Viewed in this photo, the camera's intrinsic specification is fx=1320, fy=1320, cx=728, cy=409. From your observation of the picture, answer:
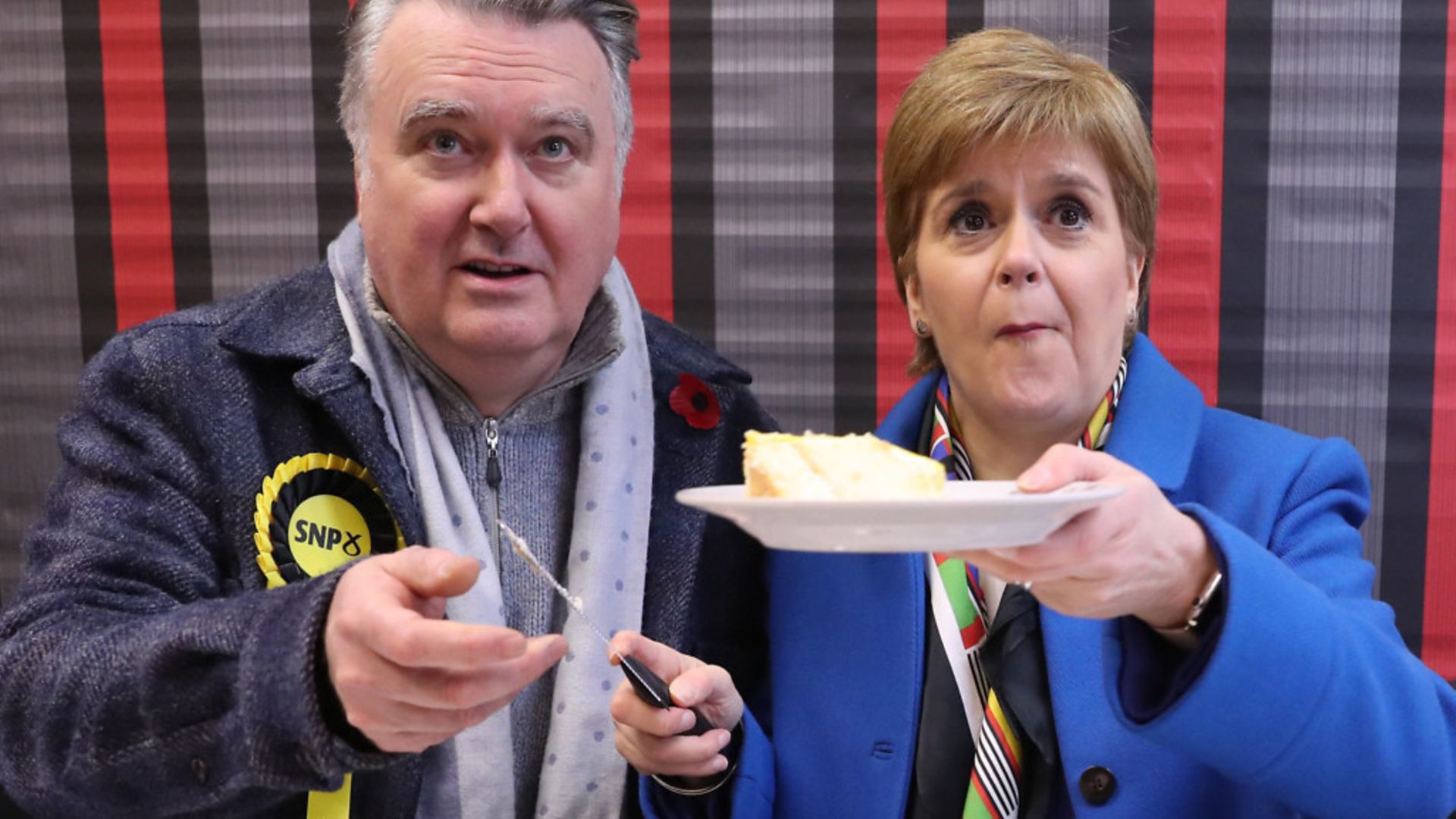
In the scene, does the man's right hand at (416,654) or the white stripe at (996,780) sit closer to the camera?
the man's right hand at (416,654)

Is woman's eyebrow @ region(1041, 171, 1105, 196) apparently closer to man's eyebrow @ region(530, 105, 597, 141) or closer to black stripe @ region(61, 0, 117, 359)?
man's eyebrow @ region(530, 105, 597, 141)

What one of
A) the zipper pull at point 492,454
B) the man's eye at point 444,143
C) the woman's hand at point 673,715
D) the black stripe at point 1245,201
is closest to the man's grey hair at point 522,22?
the man's eye at point 444,143

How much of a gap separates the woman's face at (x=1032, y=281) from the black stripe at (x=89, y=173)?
163cm

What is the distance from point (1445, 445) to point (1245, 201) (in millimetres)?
535

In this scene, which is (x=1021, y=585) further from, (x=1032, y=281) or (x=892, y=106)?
(x=892, y=106)

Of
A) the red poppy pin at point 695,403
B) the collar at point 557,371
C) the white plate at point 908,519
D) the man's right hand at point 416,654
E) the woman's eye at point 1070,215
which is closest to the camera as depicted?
the white plate at point 908,519

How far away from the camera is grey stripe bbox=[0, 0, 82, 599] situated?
8.00 feet

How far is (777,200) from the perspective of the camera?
7.59 ft

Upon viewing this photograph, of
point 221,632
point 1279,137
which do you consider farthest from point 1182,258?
point 221,632

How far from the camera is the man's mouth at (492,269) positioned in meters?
1.67

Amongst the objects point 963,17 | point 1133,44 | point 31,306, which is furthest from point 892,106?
point 31,306

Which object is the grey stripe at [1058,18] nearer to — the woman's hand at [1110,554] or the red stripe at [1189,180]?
the red stripe at [1189,180]

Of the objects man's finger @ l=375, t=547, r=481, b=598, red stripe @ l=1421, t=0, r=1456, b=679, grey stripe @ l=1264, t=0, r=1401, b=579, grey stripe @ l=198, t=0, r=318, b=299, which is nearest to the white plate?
man's finger @ l=375, t=547, r=481, b=598

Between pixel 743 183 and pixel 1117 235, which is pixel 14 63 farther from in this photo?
pixel 1117 235
